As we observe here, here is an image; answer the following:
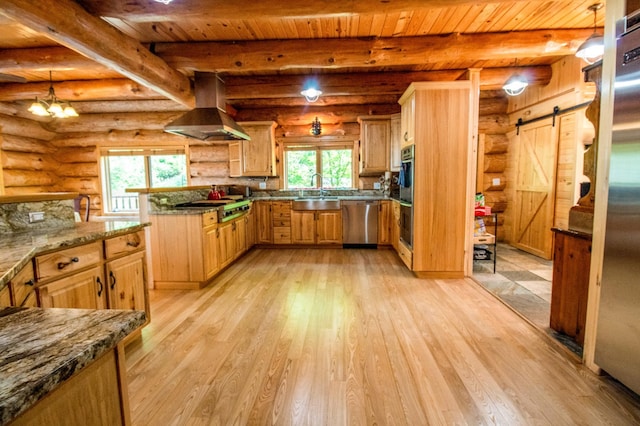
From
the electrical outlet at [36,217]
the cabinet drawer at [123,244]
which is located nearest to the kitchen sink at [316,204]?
the cabinet drawer at [123,244]

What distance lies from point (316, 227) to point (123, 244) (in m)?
3.38

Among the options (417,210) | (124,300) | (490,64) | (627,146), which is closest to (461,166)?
(417,210)

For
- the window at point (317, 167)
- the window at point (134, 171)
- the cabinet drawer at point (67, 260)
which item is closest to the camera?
the cabinet drawer at point (67, 260)

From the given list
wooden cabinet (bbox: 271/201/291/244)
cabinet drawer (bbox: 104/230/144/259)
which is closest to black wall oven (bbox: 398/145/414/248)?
wooden cabinet (bbox: 271/201/291/244)

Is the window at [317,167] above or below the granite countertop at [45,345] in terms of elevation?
above

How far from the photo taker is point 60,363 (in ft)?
1.94

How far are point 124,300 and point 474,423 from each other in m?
2.31

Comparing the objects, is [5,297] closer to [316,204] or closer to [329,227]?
[316,204]

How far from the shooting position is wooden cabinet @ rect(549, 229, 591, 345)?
211cm

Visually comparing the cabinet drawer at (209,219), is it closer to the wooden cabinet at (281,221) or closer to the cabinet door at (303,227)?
the wooden cabinet at (281,221)

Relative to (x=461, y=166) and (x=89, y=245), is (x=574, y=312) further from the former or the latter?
(x=89, y=245)

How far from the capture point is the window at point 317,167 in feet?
19.1

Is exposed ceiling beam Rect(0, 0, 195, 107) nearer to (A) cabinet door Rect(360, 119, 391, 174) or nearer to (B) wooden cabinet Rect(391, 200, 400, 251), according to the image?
(A) cabinet door Rect(360, 119, 391, 174)

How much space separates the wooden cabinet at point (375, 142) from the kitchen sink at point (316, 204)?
83cm
